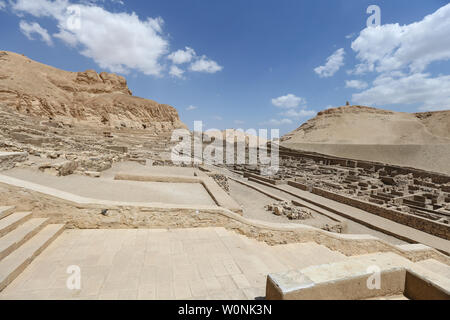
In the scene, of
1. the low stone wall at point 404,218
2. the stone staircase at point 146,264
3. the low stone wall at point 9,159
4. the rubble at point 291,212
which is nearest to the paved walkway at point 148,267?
the stone staircase at point 146,264

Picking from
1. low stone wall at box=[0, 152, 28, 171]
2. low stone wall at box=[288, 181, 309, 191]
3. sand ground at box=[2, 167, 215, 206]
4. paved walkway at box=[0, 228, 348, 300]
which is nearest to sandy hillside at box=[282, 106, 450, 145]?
low stone wall at box=[288, 181, 309, 191]

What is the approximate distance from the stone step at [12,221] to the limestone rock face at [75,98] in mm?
42544

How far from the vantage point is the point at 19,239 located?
3.04 meters

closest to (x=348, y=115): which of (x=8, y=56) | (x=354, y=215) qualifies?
(x=354, y=215)

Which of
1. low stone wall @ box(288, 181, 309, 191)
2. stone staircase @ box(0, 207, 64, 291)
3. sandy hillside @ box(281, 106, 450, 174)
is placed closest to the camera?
stone staircase @ box(0, 207, 64, 291)

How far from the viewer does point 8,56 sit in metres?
42.7

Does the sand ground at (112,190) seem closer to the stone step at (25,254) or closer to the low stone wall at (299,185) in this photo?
the stone step at (25,254)

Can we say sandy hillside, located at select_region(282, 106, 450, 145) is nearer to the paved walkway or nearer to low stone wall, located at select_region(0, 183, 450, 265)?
low stone wall, located at select_region(0, 183, 450, 265)

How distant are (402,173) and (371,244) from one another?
93.4ft

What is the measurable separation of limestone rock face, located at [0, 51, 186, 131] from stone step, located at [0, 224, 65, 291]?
43.0 m

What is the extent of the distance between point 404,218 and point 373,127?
2431 inches

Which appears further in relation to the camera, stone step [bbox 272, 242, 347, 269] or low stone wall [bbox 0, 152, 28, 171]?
→ low stone wall [bbox 0, 152, 28, 171]

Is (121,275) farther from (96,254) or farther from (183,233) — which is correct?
(183,233)

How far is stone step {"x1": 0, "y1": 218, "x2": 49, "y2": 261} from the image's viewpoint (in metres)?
2.79
